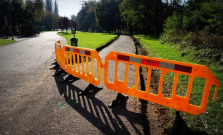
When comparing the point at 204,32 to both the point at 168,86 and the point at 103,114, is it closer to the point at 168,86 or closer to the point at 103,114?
the point at 168,86

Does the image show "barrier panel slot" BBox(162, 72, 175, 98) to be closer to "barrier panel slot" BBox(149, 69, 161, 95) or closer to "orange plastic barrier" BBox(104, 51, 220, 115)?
"barrier panel slot" BBox(149, 69, 161, 95)

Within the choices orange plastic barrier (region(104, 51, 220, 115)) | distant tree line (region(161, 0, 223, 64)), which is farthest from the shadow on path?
distant tree line (region(161, 0, 223, 64))

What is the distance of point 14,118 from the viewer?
331 cm

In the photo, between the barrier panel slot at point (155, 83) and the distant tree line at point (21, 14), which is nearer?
the barrier panel slot at point (155, 83)

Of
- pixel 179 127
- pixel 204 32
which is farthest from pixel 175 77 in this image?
pixel 204 32

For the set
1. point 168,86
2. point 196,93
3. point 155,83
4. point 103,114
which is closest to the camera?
point 103,114

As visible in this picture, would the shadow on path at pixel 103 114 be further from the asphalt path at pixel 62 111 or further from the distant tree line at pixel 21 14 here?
the distant tree line at pixel 21 14

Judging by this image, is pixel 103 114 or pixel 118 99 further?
pixel 118 99

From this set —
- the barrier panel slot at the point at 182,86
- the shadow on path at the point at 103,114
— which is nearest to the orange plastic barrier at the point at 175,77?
the shadow on path at the point at 103,114

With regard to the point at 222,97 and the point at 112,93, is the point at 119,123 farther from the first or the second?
the point at 222,97

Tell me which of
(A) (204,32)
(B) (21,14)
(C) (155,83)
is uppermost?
(B) (21,14)

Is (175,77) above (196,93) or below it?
above

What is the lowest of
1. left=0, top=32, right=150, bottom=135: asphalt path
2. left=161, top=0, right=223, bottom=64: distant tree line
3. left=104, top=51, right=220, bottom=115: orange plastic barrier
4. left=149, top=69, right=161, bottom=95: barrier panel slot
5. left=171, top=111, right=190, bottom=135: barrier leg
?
left=0, top=32, right=150, bottom=135: asphalt path

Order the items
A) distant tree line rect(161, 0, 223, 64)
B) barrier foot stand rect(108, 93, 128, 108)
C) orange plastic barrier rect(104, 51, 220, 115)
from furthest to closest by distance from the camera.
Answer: distant tree line rect(161, 0, 223, 64) < barrier foot stand rect(108, 93, 128, 108) < orange plastic barrier rect(104, 51, 220, 115)
